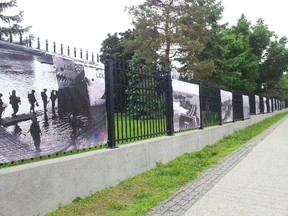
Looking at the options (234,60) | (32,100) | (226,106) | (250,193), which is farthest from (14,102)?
(234,60)

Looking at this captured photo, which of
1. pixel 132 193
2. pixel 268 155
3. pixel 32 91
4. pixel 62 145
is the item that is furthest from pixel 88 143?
pixel 268 155

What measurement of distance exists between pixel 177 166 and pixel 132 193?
1.93 m

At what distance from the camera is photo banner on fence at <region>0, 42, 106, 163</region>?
3829 mm

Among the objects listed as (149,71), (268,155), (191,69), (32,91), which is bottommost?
(268,155)

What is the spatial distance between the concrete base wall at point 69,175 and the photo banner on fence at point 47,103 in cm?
24

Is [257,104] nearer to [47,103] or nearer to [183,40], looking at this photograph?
[183,40]

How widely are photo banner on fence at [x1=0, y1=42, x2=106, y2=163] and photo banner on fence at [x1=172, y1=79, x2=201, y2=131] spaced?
3.23 meters

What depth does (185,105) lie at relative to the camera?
9070 mm

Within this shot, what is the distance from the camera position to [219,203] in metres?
4.57

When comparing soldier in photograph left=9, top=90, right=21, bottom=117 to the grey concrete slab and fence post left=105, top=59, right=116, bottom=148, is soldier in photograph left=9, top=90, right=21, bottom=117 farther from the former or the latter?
the grey concrete slab

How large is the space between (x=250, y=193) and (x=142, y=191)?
160 cm

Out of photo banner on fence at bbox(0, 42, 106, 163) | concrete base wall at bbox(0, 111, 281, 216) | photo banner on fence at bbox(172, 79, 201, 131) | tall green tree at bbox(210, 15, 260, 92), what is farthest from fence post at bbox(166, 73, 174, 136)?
tall green tree at bbox(210, 15, 260, 92)

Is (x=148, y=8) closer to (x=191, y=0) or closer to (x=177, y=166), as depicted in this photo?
(x=191, y=0)

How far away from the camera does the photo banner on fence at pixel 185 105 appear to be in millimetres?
8453
